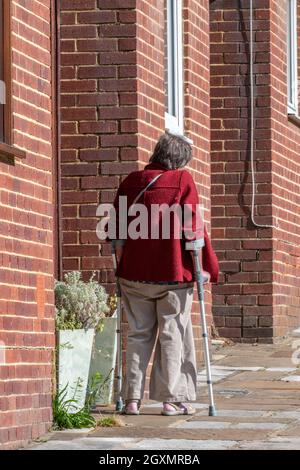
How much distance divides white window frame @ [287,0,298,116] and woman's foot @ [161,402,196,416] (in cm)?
754

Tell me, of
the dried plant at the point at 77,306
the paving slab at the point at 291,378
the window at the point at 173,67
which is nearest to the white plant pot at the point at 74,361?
the dried plant at the point at 77,306

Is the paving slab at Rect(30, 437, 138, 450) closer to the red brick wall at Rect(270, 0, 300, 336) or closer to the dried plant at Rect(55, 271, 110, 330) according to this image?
the dried plant at Rect(55, 271, 110, 330)

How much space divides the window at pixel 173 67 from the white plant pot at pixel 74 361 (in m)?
3.30

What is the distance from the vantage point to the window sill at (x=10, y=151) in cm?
851


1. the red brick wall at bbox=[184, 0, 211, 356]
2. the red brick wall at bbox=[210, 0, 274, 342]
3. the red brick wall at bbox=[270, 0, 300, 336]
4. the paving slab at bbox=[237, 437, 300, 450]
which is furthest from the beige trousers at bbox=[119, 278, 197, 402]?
the red brick wall at bbox=[270, 0, 300, 336]

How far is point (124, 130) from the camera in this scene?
11227mm

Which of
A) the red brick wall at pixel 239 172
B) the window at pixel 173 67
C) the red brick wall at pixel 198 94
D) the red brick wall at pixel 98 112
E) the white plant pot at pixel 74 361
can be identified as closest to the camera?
the white plant pot at pixel 74 361

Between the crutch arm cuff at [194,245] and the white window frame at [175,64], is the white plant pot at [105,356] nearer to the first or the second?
the crutch arm cuff at [194,245]

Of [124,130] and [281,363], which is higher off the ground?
[124,130]

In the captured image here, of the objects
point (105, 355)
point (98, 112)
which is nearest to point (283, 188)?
point (98, 112)

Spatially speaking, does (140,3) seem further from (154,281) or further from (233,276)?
(233,276)

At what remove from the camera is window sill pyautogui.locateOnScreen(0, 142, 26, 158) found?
8.51 metres
